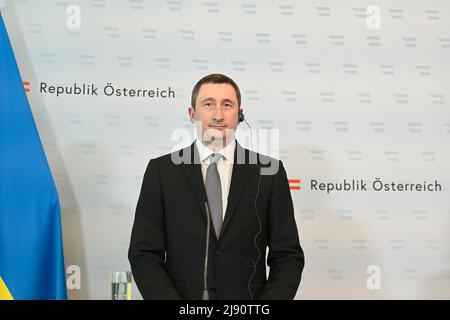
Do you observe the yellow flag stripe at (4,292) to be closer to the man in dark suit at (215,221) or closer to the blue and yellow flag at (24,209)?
the blue and yellow flag at (24,209)

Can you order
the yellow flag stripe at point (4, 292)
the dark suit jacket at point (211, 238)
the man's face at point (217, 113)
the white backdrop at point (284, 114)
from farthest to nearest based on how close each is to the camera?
the white backdrop at point (284, 114) → the yellow flag stripe at point (4, 292) → the man's face at point (217, 113) → the dark suit jacket at point (211, 238)

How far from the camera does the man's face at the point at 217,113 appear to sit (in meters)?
2.93

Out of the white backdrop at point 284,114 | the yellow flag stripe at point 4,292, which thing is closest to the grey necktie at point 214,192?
the white backdrop at point 284,114

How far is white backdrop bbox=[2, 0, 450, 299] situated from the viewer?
12.6 ft

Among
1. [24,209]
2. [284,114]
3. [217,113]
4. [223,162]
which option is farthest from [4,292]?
[284,114]

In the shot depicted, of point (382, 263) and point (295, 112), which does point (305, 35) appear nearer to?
point (295, 112)

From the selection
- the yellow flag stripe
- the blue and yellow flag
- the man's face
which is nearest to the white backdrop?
the blue and yellow flag

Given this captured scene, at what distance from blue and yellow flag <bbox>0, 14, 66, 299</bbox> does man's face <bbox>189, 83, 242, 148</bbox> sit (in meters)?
1.03

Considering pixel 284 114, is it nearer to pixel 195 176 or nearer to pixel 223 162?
pixel 223 162

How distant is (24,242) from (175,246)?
105 centimetres

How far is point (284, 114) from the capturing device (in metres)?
3.91

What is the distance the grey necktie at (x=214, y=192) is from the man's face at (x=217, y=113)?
88 millimetres

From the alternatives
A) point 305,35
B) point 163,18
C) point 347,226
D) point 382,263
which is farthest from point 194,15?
point 382,263

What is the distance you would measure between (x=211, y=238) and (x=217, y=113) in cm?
56
